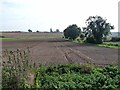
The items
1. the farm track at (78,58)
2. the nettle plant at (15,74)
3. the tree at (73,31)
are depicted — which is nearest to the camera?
the nettle plant at (15,74)

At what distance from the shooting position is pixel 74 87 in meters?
10.1

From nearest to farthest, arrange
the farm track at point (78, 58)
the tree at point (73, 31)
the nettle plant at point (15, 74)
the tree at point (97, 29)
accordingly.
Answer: the nettle plant at point (15, 74) < the farm track at point (78, 58) < the tree at point (97, 29) < the tree at point (73, 31)

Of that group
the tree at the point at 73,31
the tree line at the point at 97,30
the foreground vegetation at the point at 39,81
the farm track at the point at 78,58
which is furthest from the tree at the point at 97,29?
the foreground vegetation at the point at 39,81

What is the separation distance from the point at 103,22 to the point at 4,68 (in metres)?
78.2

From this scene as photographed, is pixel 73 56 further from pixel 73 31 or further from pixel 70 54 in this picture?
pixel 73 31

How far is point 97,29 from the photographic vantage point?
278 ft

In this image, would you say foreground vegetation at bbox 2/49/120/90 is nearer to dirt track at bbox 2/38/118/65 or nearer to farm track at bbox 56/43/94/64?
dirt track at bbox 2/38/118/65

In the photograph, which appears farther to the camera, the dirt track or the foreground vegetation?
the dirt track

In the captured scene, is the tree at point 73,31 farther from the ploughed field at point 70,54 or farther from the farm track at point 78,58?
the farm track at point 78,58

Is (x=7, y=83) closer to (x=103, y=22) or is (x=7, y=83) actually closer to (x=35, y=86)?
(x=35, y=86)

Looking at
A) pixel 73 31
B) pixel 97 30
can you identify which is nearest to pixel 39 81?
pixel 97 30

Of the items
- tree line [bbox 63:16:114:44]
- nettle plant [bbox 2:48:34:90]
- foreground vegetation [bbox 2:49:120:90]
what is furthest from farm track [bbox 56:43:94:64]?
tree line [bbox 63:16:114:44]

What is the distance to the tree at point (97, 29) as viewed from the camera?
83.7 metres

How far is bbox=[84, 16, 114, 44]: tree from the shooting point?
8369 centimetres
